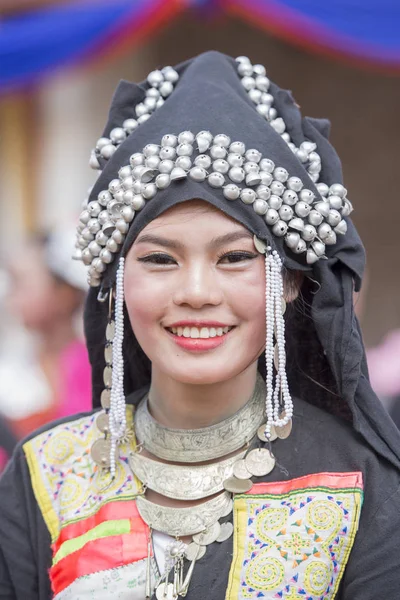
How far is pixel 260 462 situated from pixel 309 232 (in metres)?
0.52

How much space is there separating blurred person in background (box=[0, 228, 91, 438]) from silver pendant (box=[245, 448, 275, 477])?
253 cm

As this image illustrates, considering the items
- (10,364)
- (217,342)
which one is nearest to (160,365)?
(217,342)

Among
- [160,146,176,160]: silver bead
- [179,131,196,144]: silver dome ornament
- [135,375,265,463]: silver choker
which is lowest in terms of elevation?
[135,375,265,463]: silver choker

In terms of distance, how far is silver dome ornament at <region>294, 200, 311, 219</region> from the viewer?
1926mm

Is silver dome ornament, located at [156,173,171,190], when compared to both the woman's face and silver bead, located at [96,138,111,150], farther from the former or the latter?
silver bead, located at [96,138,111,150]

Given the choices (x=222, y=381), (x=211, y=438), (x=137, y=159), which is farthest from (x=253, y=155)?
(x=211, y=438)

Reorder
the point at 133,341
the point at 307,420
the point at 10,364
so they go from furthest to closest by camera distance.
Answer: the point at 10,364 → the point at 133,341 → the point at 307,420

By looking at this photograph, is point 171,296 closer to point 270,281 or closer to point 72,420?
point 270,281

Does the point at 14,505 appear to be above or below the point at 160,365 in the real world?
below

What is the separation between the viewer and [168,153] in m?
1.90

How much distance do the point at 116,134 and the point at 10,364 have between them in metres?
3.05

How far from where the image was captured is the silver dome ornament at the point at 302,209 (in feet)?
6.32

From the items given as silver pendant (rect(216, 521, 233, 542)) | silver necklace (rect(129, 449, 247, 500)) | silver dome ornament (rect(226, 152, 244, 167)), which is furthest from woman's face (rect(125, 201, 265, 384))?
silver pendant (rect(216, 521, 233, 542))

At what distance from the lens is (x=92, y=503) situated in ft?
6.85
